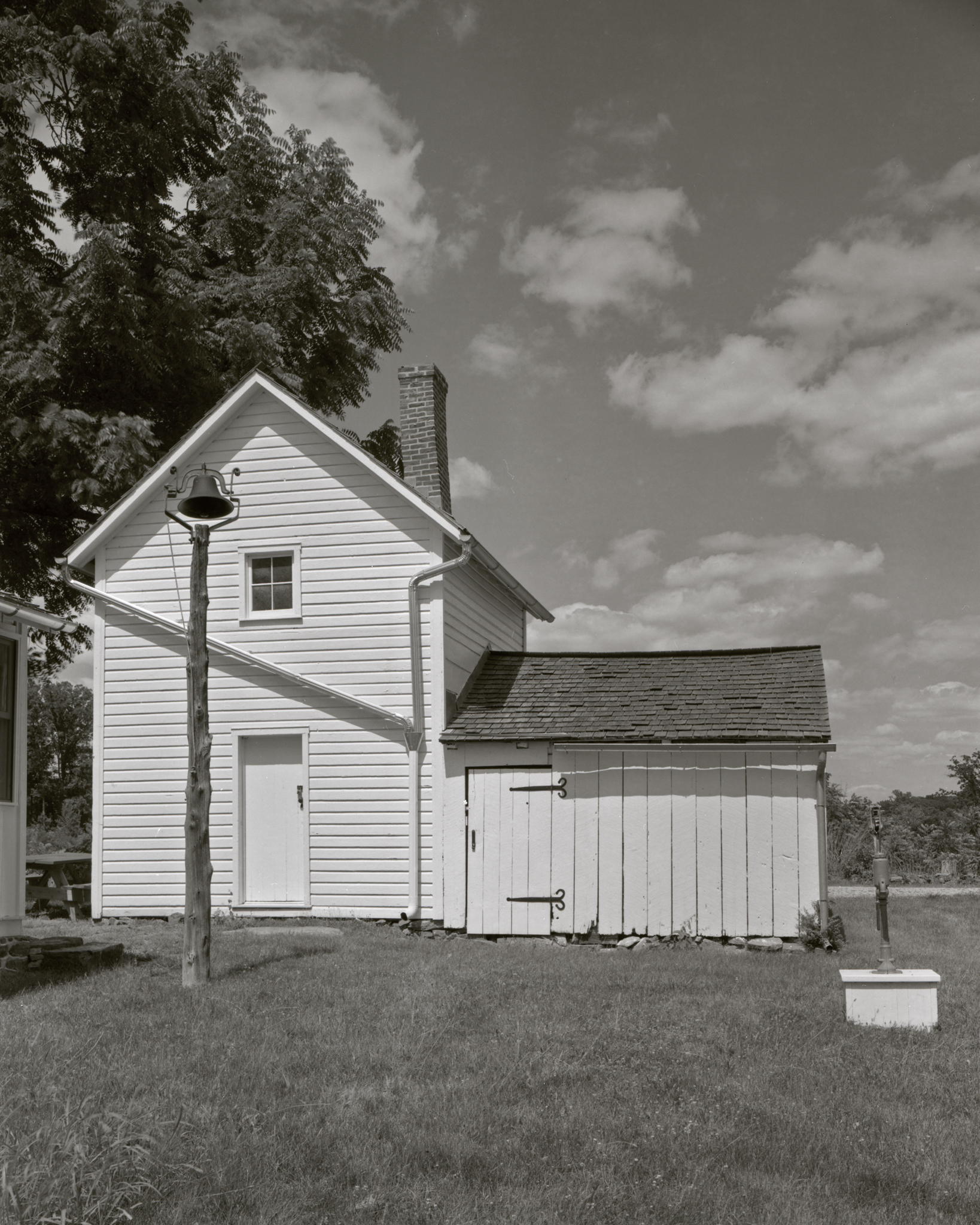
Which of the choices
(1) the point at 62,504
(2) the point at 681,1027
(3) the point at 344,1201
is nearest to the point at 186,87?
(1) the point at 62,504

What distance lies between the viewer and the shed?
13844 mm

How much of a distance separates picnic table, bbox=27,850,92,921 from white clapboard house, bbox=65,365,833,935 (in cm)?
199

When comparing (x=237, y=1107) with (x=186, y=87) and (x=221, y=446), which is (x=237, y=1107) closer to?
(x=221, y=446)

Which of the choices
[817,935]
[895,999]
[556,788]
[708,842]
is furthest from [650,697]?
[895,999]

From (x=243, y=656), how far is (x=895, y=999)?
957 cm

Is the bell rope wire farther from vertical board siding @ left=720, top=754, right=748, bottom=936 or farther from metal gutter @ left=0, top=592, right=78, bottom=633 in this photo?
vertical board siding @ left=720, top=754, right=748, bottom=936

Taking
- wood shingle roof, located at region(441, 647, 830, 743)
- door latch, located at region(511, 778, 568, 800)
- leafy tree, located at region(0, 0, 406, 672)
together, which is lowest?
door latch, located at region(511, 778, 568, 800)

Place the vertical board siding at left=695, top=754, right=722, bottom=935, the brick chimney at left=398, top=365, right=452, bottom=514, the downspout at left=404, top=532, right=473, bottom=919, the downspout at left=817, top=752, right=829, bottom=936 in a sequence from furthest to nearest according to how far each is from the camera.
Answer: the brick chimney at left=398, top=365, right=452, bottom=514 < the downspout at left=404, top=532, right=473, bottom=919 < the vertical board siding at left=695, top=754, right=722, bottom=935 < the downspout at left=817, top=752, right=829, bottom=936

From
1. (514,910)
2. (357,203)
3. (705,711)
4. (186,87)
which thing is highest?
(186,87)

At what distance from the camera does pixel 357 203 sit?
78.2 feet

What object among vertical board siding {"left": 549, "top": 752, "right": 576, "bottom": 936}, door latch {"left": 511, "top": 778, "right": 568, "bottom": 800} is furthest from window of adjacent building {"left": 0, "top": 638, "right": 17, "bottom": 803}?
vertical board siding {"left": 549, "top": 752, "right": 576, "bottom": 936}

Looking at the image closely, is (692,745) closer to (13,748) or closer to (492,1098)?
(13,748)

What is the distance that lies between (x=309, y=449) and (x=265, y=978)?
793cm

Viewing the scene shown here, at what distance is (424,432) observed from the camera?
56.9 feet
